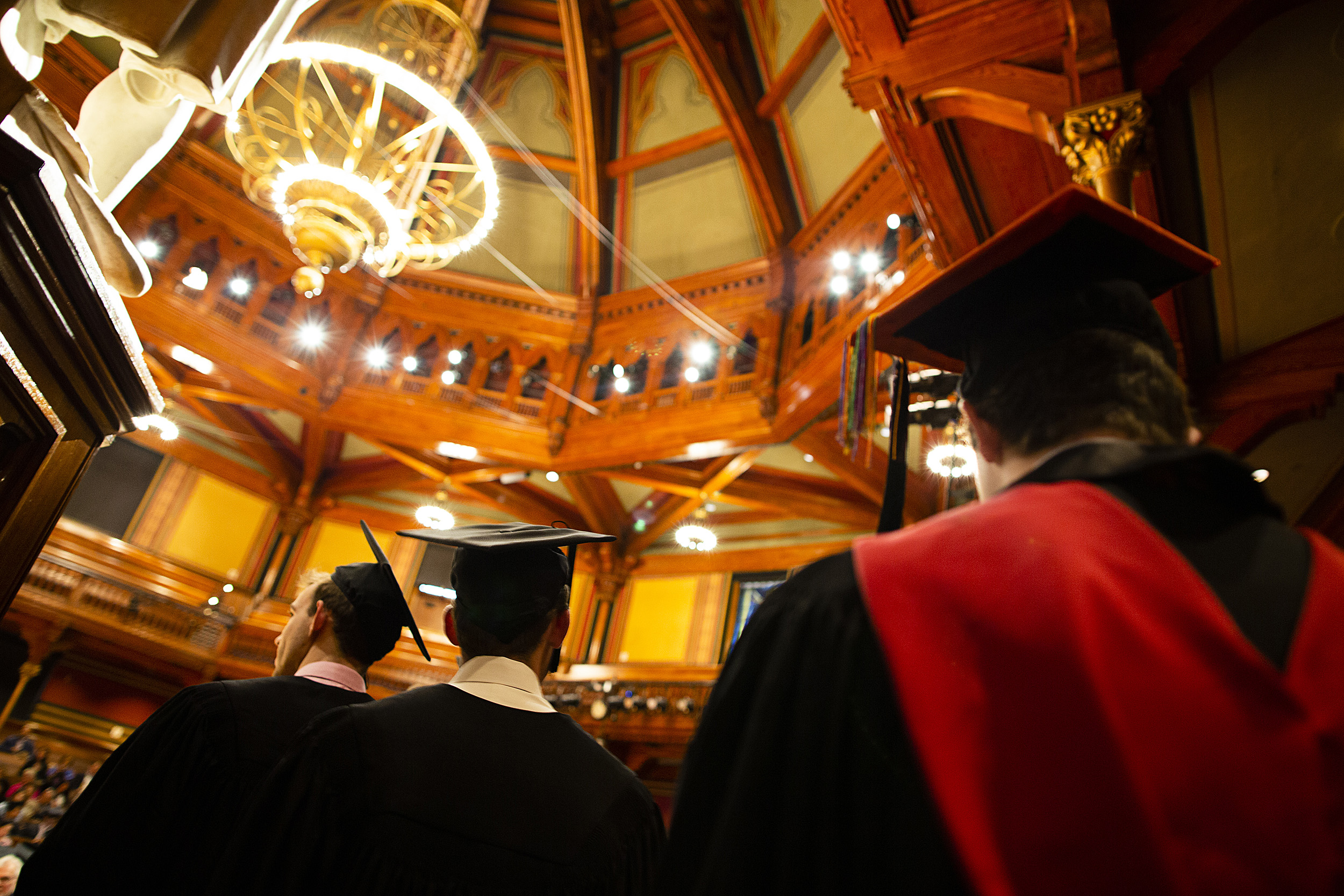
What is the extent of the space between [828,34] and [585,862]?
10253mm

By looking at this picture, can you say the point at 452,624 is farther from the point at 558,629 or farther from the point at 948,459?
the point at 948,459

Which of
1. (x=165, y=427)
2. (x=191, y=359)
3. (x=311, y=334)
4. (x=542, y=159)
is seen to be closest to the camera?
(x=191, y=359)

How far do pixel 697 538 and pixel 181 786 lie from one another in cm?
1034

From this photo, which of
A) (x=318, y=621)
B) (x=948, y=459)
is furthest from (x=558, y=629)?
(x=948, y=459)

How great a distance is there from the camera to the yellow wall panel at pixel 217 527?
1243 cm

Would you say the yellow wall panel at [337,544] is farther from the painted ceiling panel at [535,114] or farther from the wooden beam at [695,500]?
the painted ceiling panel at [535,114]

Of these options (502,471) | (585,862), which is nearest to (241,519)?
(502,471)

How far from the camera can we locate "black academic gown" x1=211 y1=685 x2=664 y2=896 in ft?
4.73

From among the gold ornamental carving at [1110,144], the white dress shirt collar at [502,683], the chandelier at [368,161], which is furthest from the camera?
the chandelier at [368,161]

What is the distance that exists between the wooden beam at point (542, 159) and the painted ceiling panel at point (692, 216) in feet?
3.70

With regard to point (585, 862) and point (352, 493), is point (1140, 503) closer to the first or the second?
point (585, 862)

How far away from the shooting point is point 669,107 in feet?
41.1

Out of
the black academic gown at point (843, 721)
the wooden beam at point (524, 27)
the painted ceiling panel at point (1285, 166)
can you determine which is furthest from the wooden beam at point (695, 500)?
the black academic gown at point (843, 721)

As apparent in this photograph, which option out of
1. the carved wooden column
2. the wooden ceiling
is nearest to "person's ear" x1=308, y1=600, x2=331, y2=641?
the wooden ceiling
